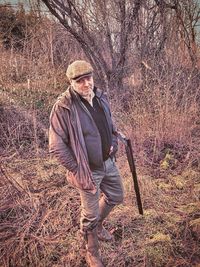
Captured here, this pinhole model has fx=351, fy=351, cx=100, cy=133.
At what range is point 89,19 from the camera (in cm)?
696

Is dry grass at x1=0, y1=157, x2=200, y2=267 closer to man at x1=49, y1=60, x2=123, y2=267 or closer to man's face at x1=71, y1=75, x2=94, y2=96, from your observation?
man at x1=49, y1=60, x2=123, y2=267

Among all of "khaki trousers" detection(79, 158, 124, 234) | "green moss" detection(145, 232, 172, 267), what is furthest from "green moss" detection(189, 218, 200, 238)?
"khaki trousers" detection(79, 158, 124, 234)

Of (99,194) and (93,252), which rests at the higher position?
(99,194)

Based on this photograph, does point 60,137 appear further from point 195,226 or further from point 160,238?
point 195,226

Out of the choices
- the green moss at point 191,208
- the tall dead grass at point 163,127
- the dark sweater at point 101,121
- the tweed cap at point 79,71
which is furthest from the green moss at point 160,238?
the tweed cap at point 79,71

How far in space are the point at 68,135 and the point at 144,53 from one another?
477 cm

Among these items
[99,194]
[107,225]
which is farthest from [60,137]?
[107,225]

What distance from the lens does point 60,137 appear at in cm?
267

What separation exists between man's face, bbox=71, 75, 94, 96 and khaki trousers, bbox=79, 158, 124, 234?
2.11 ft

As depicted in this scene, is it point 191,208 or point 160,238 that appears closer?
point 160,238

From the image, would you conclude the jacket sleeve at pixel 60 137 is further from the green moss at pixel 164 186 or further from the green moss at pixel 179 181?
the green moss at pixel 179 181

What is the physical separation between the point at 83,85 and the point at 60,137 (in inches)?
17.0

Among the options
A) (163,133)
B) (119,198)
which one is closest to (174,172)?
(163,133)

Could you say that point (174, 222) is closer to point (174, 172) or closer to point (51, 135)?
point (174, 172)
